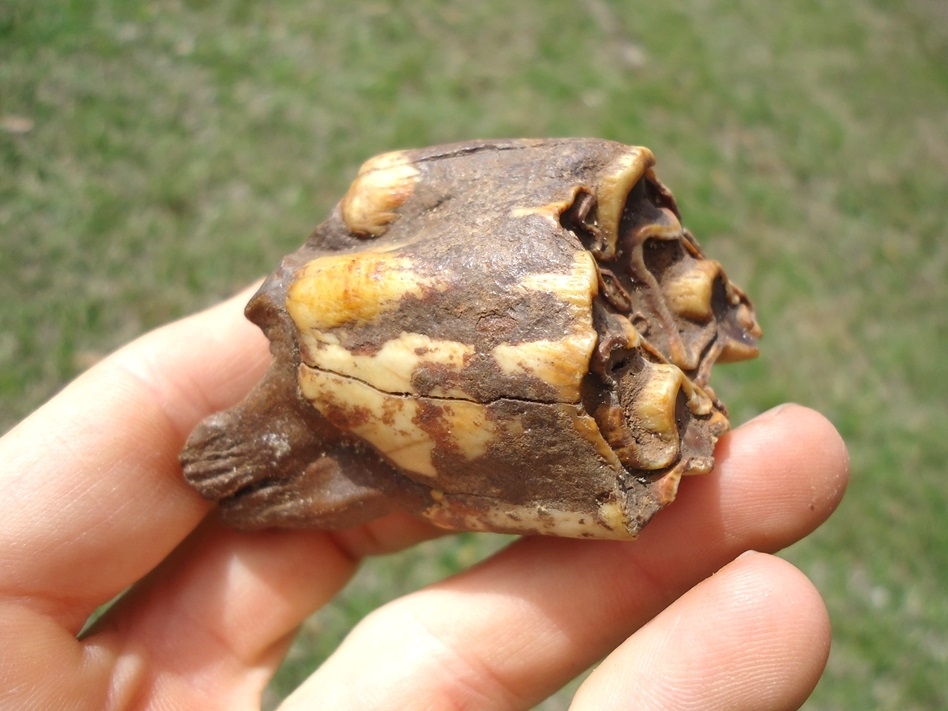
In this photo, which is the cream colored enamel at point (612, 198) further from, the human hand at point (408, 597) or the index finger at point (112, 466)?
the index finger at point (112, 466)

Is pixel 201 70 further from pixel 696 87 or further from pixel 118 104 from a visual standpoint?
pixel 696 87

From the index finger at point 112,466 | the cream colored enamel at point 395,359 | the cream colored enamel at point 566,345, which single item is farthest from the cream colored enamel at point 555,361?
the index finger at point 112,466

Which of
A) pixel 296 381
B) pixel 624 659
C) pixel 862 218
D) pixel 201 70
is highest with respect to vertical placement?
pixel 201 70

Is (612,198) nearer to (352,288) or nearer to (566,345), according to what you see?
(566,345)

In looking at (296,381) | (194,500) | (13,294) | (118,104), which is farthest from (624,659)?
(118,104)

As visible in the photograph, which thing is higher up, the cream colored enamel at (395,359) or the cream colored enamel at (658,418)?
the cream colored enamel at (395,359)

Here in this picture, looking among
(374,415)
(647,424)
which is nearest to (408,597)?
(374,415)

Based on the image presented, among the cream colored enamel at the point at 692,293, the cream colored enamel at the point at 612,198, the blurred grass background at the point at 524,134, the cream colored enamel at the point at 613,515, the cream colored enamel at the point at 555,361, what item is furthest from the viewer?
the blurred grass background at the point at 524,134
